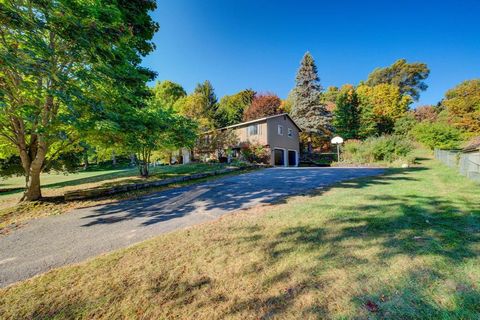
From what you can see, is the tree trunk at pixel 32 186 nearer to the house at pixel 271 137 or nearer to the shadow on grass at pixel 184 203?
the shadow on grass at pixel 184 203

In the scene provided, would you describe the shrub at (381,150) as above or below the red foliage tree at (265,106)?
below

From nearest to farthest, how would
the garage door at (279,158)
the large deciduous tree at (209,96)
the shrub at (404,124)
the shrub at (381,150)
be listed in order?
the shrub at (381,150), the garage door at (279,158), the shrub at (404,124), the large deciduous tree at (209,96)

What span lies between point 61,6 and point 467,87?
39.0m

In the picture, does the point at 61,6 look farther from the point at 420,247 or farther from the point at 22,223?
the point at 420,247

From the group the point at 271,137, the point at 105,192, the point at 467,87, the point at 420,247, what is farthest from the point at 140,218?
the point at 467,87

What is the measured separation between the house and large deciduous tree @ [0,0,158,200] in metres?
14.4

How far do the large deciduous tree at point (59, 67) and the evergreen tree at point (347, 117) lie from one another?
1108 inches

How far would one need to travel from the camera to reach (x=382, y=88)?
36.2 metres

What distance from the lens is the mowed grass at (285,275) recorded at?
207 cm

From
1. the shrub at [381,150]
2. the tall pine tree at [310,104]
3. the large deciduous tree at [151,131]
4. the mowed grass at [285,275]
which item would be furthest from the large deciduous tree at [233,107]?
the mowed grass at [285,275]

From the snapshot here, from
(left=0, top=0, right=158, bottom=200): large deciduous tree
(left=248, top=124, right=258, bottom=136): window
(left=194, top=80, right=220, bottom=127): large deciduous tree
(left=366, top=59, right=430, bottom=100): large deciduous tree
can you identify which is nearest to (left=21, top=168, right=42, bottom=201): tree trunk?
(left=0, top=0, right=158, bottom=200): large deciduous tree

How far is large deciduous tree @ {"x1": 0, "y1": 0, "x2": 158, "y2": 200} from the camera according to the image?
4992 mm

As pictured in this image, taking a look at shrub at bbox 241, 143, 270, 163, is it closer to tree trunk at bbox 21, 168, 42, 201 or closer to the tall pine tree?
the tall pine tree

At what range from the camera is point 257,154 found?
21.0m
